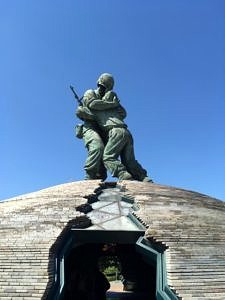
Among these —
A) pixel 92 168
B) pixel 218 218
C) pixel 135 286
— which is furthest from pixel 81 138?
pixel 218 218

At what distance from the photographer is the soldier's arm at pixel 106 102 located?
1480 centimetres

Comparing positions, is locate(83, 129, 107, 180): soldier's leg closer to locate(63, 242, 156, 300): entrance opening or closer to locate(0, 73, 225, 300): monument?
locate(0, 73, 225, 300): monument

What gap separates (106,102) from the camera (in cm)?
1491

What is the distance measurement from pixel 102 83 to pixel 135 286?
7.34 meters

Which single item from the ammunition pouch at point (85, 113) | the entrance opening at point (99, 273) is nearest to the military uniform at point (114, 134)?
the ammunition pouch at point (85, 113)

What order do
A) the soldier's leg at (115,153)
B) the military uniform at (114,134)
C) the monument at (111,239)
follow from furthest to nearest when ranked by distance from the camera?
the military uniform at (114,134) < the soldier's leg at (115,153) < the monument at (111,239)

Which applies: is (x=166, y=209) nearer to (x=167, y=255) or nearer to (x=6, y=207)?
(x=167, y=255)

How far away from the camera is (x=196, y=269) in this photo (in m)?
7.51

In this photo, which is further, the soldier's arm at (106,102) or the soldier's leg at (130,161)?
the soldier's arm at (106,102)

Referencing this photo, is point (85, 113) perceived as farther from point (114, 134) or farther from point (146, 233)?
point (146, 233)

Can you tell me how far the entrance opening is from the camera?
10781mm

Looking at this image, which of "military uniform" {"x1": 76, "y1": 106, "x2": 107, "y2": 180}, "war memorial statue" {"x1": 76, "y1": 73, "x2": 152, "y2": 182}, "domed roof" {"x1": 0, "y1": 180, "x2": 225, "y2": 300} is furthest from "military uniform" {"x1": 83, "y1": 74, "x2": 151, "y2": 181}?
"domed roof" {"x1": 0, "y1": 180, "x2": 225, "y2": 300}

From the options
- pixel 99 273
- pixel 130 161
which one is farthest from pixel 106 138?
pixel 99 273

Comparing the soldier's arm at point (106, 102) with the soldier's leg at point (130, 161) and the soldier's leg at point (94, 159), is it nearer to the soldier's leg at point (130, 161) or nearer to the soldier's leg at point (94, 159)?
the soldier's leg at point (94, 159)
